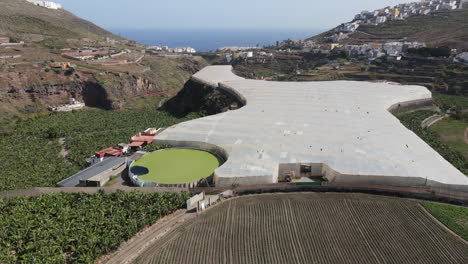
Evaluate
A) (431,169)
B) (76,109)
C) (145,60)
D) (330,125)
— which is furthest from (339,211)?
(145,60)

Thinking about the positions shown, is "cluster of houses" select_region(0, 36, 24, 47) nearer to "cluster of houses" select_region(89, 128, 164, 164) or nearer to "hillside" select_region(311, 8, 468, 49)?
"cluster of houses" select_region(89, 128, 164, 164)

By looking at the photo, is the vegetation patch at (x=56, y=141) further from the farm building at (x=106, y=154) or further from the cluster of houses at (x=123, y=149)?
the cluster of houses at (x=123, y=149)

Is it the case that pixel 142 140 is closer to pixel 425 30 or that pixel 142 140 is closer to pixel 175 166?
pixel 175 166

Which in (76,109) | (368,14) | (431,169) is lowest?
(76,109)

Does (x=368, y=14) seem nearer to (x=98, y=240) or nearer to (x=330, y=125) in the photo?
(x=330, y=125)

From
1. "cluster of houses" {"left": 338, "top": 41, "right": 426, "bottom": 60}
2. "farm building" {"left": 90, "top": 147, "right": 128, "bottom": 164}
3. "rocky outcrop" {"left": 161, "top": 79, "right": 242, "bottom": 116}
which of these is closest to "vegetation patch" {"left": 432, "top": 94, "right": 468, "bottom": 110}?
"cluster of houses" {"left": 338, "top": 41, "right": 426, "bottom": 60}

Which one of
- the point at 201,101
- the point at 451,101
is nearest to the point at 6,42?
the point at 201,101

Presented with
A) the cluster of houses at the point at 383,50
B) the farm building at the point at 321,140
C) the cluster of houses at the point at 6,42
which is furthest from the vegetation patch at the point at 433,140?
the cluster of houses at the point at 6,42
